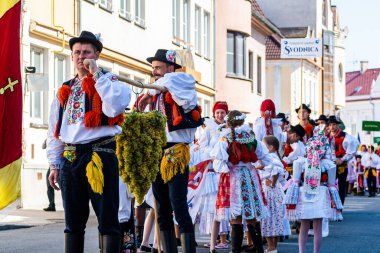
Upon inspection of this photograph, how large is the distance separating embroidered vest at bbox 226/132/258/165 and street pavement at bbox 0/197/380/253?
193cm

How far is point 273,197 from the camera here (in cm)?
1409

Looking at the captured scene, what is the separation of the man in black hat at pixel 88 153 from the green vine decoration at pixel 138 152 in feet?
2.49

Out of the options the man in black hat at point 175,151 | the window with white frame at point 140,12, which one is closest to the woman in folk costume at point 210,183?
the man in black hat at point 175,151

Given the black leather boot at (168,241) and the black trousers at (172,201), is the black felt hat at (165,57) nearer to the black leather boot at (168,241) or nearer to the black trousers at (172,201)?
the black trousers at (172,201)

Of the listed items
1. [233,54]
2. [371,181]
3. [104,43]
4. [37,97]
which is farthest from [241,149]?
[233,54]

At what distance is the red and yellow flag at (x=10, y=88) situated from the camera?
7.29 m

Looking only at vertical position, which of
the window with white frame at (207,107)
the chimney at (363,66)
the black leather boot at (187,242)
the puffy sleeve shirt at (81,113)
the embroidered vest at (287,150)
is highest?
the chimney at (363,66)

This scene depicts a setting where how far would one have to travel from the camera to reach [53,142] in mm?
8398

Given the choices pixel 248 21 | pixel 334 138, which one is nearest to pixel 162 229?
pixel 334 138

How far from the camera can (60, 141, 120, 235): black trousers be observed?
323 inches

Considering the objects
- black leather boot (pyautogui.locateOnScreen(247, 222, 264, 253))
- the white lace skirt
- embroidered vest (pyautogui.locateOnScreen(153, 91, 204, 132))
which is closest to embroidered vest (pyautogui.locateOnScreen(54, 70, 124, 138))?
embroidered vest (pyautogui.locateOnScreen(153, 91, 204, 132))

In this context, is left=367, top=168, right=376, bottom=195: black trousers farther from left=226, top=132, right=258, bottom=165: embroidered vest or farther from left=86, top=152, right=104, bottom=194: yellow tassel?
left=86, top=152, right=104, bottom=194: yellow tassel

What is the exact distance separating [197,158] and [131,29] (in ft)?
55.4

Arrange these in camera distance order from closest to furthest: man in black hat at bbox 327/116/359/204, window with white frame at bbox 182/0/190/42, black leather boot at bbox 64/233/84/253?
1. black leather boot at bbox 64/233/84/253
2. man in black hat at bbox 327/116/359/204
3. window with white frame at bbox 182/0/190/42
